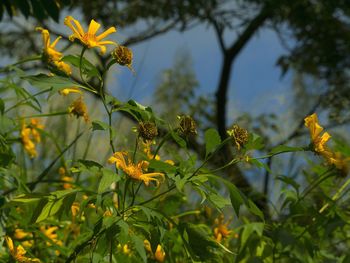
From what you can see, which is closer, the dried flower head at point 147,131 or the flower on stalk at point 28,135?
the dried flower head at point 147,131

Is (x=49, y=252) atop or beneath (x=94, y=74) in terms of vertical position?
beneath

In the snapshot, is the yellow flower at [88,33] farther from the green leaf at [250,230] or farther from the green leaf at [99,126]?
the green leaf at [250,230]

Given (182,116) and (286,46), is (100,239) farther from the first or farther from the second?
(286,46)

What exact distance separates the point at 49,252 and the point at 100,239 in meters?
0.42

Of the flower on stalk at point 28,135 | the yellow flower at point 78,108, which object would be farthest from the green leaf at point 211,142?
the flower on stalk at point 28,135

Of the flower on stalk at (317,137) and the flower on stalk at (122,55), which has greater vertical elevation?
the flower on stalk at (122,55)

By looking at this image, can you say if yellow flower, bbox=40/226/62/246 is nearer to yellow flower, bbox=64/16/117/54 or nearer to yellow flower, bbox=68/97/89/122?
yellow flower, bbox=68/97/89/122

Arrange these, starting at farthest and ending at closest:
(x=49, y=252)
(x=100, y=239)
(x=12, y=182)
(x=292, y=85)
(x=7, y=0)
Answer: (x=292, y=85)
(x=7, y=0)
(x=49, y=252)
(x=12, y=182)
(x=100, y=239)

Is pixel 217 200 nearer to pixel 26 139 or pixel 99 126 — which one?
pixel 99 126

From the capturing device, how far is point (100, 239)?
35.2 inches

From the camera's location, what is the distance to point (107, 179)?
0.83 m

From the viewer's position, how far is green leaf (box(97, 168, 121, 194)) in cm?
82

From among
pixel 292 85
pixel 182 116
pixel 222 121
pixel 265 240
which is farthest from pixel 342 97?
pixel 182 116

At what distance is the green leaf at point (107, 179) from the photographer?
0.82 m
